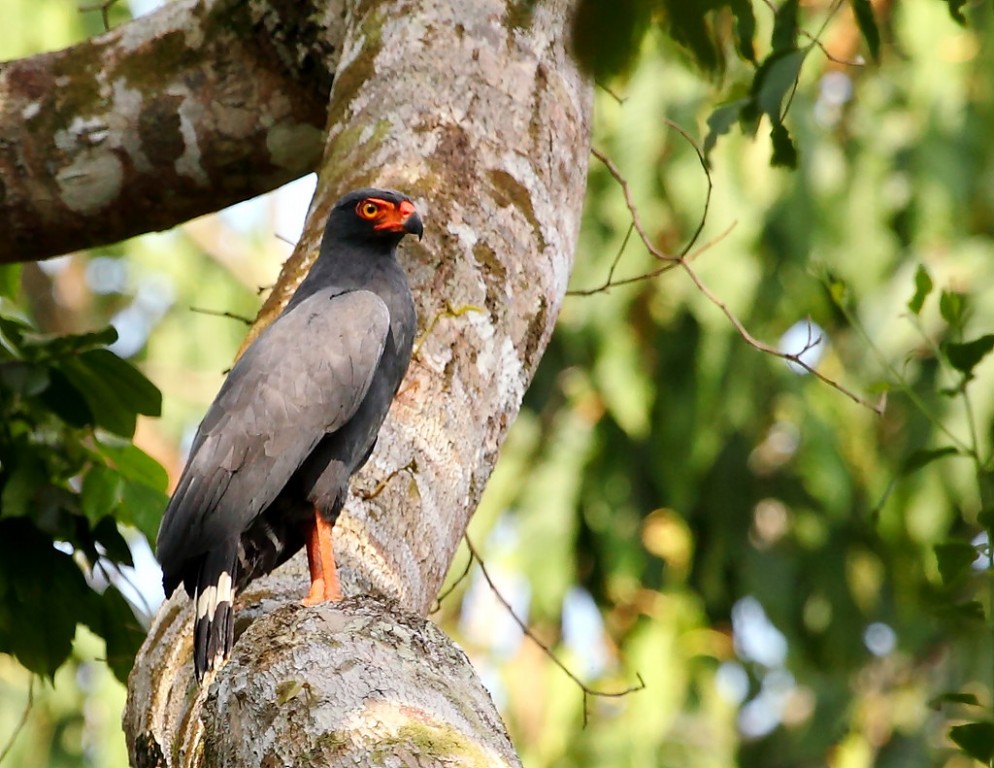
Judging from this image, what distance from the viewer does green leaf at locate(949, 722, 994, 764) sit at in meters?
2.74

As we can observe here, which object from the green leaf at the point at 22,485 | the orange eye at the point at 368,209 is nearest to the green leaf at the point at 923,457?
the orange eye at the point at 368,209

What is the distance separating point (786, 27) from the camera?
9.01 feet

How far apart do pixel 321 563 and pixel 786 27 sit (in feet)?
4.76

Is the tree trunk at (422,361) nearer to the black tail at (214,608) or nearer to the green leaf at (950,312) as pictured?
the black tail at (214,608)

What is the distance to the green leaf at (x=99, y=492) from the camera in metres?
3.94

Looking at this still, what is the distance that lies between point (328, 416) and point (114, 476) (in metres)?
0.99

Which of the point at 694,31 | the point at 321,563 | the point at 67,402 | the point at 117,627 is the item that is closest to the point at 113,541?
the point at 117,627

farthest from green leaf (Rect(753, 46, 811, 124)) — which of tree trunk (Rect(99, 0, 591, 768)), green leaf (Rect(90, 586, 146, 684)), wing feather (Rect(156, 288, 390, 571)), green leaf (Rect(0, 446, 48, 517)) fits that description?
green leaf (Rect(90, 586, 146, 684))

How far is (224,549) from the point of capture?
3154mm

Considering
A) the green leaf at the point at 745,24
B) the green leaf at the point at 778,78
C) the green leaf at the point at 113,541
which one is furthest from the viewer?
the green leaf at the point at 113,541

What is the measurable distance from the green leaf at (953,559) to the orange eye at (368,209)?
1.49m

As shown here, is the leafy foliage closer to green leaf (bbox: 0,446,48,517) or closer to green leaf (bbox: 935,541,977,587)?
green leaf (bbox: 0,446,48,517)

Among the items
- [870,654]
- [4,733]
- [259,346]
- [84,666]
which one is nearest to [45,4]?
[84,666]

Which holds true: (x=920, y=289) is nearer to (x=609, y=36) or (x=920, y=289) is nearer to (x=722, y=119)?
(x=722, y=119)
